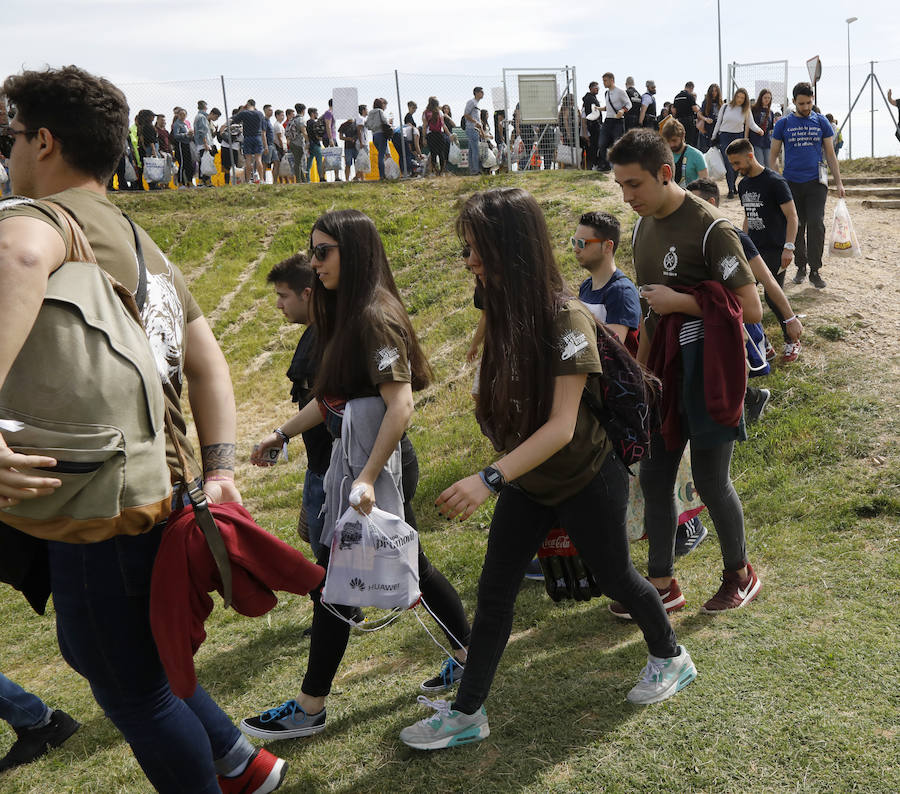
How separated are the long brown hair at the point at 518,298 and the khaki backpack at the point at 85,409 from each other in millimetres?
1221

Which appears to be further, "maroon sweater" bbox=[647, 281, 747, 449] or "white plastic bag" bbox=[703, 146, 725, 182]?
"white plastic bag" bbox=[703, 146, 725, 182]

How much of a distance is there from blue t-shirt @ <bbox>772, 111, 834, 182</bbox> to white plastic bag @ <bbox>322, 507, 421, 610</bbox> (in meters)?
7.49

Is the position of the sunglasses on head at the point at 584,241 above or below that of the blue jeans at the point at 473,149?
below

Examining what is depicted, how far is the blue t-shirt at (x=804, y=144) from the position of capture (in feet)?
29.2

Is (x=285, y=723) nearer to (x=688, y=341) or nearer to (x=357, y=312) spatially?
(x=357, y=312)

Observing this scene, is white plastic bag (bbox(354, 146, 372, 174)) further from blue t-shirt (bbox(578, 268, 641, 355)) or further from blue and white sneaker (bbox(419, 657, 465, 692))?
blue and white sneaker (bbox(419, 657, 465, 692))

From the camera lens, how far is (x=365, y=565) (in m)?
3.06

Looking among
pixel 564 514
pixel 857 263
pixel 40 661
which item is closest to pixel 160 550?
pixel 564 514

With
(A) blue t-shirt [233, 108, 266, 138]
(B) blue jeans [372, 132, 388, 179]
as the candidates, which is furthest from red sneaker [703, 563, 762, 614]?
(A) blue t-shirt [233, 108, 266, 138]

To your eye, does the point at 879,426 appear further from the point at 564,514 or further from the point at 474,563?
the point at 564,514

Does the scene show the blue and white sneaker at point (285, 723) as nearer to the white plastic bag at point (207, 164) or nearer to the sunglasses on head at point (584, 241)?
the sunglasses on head at point (584, 241)

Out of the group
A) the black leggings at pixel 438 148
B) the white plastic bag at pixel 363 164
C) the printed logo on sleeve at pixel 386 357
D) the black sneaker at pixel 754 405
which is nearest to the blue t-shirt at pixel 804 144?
the black sneaker at pixel 754 405

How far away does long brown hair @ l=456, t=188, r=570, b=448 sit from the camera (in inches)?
113

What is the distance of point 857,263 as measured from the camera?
9523 millimetres
